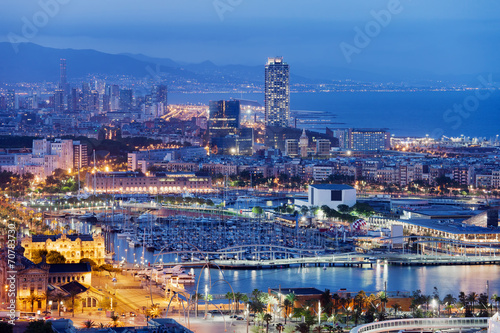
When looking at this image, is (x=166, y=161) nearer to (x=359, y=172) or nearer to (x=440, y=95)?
(x=359, y=172)

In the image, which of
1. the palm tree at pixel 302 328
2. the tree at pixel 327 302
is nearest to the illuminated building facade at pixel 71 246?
the tree at pixel 327 302

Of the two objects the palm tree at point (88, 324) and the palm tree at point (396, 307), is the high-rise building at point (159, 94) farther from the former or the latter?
the palm tree at point (88, 324)

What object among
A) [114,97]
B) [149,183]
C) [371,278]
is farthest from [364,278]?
[114,97]

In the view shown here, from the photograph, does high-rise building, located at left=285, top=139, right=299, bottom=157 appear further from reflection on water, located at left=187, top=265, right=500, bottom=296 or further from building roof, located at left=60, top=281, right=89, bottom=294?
building roof, located at left=60, top=281, right=89, bottom=294

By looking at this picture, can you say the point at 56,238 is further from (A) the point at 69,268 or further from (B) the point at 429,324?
(B) the point at 429,324

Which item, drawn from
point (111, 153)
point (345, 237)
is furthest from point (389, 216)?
point (111, 153)
